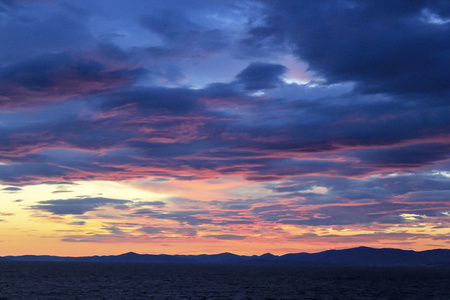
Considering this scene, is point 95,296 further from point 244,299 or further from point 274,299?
point 274,299

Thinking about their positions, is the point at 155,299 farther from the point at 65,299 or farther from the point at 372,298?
the point at 372,298

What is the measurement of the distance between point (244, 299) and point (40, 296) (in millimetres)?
43326

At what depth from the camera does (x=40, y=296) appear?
315 feet

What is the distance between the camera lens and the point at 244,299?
313ft

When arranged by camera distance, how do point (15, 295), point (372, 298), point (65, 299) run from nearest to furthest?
point (65, 299)
point (15, 295)
point (372, 298)

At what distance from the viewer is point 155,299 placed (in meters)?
93.5

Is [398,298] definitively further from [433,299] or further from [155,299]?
[155,299]

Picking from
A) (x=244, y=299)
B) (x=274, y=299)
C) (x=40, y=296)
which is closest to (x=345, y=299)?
(x=274, y=299)

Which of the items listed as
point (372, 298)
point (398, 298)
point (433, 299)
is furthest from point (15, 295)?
point (433, 299)

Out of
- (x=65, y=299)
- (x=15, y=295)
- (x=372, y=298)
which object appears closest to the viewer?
(x=65, y=299)

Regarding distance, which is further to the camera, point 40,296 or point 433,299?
point 433,299

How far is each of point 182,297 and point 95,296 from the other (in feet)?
61.5

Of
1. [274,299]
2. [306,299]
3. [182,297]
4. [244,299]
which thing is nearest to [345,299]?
[306,299]

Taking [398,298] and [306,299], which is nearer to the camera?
[306,299]
